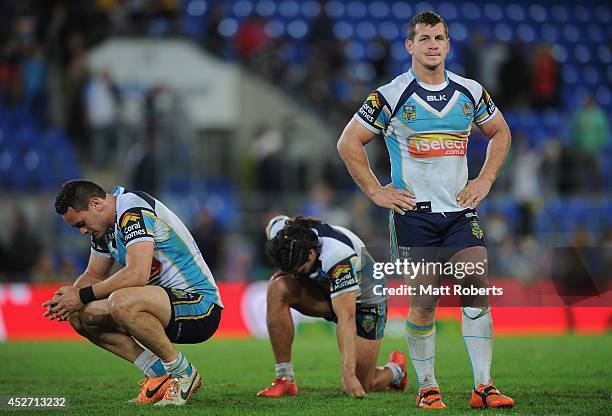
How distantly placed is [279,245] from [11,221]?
10.0 metres

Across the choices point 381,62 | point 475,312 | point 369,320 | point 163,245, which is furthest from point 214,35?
point 475,312

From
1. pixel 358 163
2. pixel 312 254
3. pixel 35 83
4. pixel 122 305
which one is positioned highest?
pixel 35 83

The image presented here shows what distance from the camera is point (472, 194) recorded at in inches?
276

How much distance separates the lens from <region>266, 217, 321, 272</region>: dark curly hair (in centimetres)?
764

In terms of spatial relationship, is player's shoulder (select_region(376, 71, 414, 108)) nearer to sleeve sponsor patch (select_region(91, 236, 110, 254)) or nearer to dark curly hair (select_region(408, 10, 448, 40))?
dark curly hair (select_region(408, 10, 448, 40))

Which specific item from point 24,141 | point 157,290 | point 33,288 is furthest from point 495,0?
point 157,290

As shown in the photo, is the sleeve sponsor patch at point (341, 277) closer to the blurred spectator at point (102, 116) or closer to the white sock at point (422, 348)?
the white sock at point (422, 348)

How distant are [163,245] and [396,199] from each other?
172 centimetres

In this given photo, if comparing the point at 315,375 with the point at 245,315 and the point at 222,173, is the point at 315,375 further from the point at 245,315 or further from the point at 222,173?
the point at 222,173

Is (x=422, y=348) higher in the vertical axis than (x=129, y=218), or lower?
lower

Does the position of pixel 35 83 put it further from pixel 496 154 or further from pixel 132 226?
pixel 496 154

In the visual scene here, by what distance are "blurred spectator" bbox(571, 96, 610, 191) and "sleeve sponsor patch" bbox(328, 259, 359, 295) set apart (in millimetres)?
11506

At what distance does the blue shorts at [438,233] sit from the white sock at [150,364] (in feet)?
6.52

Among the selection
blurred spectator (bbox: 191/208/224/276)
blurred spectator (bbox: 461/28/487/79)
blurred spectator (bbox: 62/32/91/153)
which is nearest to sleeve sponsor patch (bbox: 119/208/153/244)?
blurred spectator (bbox: 191/208/224/276)
